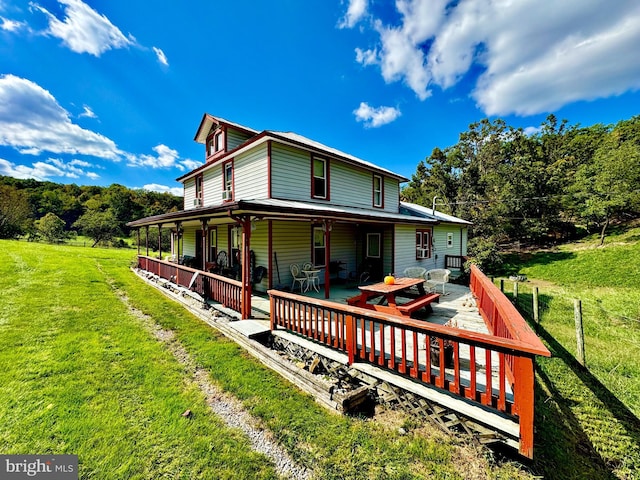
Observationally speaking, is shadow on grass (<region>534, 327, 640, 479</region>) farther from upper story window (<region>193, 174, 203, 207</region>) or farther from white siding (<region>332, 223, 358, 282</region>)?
upper story window (<region>193, 174, 203, 207</region>)

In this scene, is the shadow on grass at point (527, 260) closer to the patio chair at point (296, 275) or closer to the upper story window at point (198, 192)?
the patio chair at point (296, 275)

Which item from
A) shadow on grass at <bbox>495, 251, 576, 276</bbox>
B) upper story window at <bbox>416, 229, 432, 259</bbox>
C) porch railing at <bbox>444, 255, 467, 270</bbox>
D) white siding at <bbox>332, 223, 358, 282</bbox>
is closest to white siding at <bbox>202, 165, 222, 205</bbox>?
white siding at <bbox>332, 223, 358, 282</bbox>

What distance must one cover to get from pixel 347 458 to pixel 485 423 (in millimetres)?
1452

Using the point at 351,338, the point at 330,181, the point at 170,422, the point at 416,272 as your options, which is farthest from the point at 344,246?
the point at 170,422

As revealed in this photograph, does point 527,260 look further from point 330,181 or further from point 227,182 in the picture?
point 227,182

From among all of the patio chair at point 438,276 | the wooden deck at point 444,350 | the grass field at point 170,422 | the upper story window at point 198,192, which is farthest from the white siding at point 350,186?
the upper story window at point 198,192

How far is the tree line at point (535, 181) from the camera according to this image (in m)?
18.4

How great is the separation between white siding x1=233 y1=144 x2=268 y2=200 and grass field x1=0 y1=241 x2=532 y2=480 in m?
5.34

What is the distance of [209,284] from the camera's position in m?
7.79

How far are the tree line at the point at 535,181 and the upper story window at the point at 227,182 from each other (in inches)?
640

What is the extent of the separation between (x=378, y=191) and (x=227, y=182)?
7.40 meters

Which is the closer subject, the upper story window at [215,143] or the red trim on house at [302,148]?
the red trim on house at [302,148]

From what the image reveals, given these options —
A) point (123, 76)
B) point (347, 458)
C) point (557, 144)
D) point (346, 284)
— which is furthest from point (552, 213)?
point (123, 76)

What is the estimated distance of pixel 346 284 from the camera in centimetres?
1009
